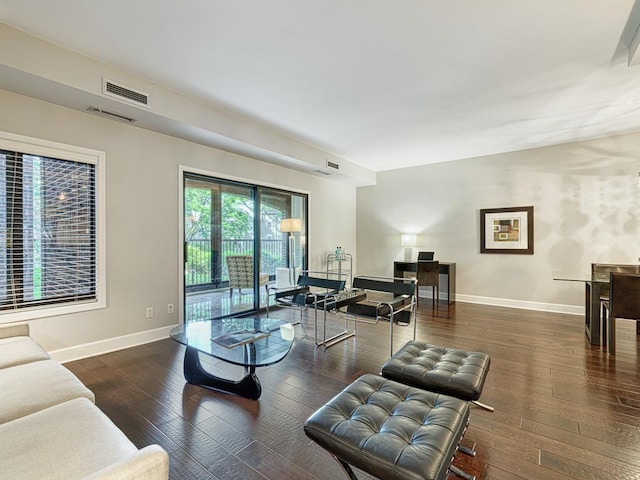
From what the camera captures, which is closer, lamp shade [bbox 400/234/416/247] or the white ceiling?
the white ceiling

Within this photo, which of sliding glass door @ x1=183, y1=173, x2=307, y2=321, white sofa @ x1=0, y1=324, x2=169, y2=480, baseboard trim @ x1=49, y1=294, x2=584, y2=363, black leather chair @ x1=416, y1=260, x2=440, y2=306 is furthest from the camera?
black leather chair @ x1=416, y1=260, x2=440, y2=306

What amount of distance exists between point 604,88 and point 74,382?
5.19 metres

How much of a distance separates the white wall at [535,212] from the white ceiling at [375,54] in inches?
35.6

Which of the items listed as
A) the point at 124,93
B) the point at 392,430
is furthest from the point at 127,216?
the point at 392,430

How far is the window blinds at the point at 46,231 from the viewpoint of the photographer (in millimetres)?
2799

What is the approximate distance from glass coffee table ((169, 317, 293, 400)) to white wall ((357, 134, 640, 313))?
176 inches

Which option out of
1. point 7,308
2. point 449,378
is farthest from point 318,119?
point 7,308

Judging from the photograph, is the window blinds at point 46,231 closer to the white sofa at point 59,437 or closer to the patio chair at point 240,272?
the white sofa at point 59,437

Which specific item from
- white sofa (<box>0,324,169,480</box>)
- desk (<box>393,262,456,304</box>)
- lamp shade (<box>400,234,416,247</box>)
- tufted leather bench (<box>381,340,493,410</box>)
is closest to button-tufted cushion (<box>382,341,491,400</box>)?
tufted leather bench (<box>381,340,493,410</box>)

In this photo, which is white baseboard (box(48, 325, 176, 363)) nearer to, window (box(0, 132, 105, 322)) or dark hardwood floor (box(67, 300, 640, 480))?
dark hardwood floor (box(67, 300, 640, 480))

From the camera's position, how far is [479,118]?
405cm

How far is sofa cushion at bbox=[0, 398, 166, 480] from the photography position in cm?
102

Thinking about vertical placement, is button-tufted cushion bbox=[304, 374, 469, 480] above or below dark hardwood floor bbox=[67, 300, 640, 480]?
above

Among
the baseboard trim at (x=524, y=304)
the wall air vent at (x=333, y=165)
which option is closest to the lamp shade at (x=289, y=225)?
the wall air vent at (x=333, y=165)
